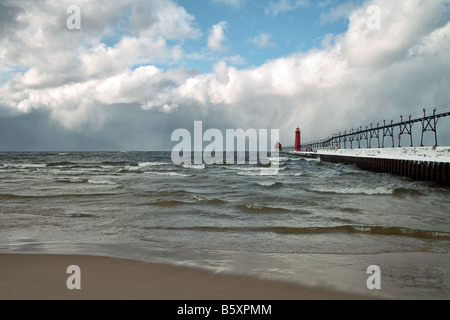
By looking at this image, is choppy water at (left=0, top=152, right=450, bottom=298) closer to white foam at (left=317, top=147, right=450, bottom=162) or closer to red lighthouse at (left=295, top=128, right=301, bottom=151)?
white foam at (left=317, top=147, right=450, bottom=162)

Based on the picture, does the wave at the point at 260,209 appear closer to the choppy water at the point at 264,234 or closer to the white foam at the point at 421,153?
the choppy water at the point at 264,234

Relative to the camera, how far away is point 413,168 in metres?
21.0

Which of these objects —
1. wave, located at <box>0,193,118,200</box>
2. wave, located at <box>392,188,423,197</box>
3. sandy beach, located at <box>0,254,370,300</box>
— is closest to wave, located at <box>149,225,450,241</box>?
sandy beach, located at <box>0,254,370,300</box>

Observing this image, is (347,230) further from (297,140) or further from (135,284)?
(297,140)

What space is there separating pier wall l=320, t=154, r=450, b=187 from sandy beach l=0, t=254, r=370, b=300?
17438 millimetres

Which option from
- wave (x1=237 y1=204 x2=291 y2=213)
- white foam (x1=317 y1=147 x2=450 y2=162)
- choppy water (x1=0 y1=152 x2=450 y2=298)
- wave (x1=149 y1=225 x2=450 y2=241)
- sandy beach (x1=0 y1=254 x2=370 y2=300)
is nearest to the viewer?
sandy beach (x1=0 y1=254 x2=370 y2=300)

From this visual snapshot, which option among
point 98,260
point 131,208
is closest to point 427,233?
point 98,260

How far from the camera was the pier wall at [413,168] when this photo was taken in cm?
1709

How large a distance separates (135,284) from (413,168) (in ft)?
73.7

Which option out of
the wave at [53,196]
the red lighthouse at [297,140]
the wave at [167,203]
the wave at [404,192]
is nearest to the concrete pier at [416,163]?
the wave at [404,192]

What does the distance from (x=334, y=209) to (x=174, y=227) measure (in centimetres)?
496

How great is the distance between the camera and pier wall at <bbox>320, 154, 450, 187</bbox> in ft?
56.1

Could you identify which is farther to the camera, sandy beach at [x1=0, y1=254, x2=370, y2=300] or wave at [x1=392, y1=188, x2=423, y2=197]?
wave at [x1=392, y1=188, x2=423, y2=197]

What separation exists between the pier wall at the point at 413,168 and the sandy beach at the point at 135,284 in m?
17.4
